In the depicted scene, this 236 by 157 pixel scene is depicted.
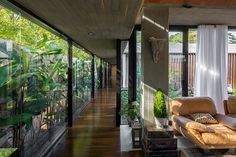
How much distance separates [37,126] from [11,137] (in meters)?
1.03

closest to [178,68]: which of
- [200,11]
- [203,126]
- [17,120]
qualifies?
[200,11]

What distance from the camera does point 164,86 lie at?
4.21 m

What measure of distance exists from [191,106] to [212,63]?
5.02 feet

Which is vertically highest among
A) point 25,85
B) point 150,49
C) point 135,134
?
point 150,49

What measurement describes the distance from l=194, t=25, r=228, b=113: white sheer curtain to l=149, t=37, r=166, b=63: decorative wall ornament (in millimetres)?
2242

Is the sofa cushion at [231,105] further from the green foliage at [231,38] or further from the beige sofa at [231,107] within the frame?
the green foliage at [231,38]

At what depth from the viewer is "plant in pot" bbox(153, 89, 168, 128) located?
12.8ft

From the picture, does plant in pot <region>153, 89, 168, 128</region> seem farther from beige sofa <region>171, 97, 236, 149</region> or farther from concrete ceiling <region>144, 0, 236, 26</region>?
concrete ceiling <region>144, 0, 236, 26</region>

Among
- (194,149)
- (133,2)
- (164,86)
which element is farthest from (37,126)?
(194,149)

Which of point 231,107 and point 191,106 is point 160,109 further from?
point 231,107

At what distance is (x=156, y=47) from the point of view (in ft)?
13.3

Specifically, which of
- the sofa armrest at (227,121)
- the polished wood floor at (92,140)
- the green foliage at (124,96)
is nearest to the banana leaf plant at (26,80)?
the polished wood floor at (92,140)

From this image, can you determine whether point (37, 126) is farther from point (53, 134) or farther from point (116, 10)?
point (116, 10)

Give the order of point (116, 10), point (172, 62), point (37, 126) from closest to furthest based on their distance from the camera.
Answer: point (116, 10) → point (37, 126) → point (172, 62)
